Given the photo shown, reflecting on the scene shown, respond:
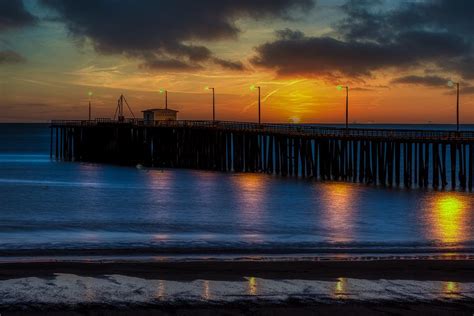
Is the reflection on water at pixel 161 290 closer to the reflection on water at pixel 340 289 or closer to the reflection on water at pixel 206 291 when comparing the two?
the reflection on water at pixel 206 291

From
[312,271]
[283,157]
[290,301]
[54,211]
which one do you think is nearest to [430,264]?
[312,271]

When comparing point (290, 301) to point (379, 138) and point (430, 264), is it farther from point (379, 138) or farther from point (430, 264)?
point (379, 138)

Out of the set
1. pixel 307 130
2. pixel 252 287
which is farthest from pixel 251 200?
pixel 252 287

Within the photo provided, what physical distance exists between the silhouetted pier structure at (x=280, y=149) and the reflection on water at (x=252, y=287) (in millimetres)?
34544

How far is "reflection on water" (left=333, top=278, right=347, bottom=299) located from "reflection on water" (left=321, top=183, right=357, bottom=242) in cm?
1002

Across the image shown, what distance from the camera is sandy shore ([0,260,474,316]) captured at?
32.1 feet

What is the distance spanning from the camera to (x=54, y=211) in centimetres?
3167

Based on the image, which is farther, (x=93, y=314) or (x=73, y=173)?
(x=73, y=173)

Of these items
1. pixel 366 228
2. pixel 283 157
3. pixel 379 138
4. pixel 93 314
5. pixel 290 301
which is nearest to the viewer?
pixel 93 314

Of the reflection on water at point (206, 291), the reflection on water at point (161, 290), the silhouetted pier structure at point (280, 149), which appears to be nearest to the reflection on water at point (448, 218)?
the silhouetted pier structure at point (280, 149)

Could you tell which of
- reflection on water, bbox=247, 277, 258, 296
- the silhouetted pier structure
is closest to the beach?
reflection on water, bbox=247, 277, 258, 296

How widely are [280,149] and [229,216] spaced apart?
1135 inches

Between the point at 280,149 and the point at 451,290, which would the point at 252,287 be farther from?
the point at 280,149

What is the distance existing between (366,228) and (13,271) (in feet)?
51.8
